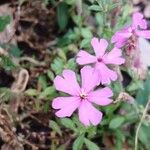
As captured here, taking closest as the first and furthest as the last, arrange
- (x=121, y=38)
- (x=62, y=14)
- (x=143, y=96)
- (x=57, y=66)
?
(x=121, y=38)
(x=57, y=66)
(x=143, y=96)
(x=62, y=14)

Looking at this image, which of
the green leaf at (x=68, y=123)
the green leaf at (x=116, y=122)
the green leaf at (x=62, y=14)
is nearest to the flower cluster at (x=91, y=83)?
the green leaf at (x=68, y=123)

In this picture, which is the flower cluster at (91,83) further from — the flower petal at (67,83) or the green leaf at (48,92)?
the green leaf at (48,92)

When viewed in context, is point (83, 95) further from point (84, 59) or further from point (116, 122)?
point (116, 122)

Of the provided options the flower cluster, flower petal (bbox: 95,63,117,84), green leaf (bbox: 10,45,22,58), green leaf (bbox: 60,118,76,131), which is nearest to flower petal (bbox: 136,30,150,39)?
the flower cluster

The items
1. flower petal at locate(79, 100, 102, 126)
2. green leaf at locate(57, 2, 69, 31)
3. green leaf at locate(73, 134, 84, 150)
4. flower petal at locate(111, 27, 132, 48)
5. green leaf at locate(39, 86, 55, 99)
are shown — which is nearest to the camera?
flower petal at locate(79, 100, 102, 126)

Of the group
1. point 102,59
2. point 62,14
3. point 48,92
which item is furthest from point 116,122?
point 62,14

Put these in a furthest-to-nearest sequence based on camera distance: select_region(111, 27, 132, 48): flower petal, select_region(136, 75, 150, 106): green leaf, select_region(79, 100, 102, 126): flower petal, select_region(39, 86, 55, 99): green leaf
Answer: select_region(136, 75, 150, 106): green leaf, select_region(39, 86, 55, 99): green leaf, select_region(111, 27, 132, 48): flower petal, select_region(79, 100, 102, 126): flower petal

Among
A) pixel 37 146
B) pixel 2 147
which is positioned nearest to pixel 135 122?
pixel 37 146

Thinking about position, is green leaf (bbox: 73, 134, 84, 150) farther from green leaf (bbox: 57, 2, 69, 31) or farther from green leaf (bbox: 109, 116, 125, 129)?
green leaf (bbox: 57, 2, 69, 31)
